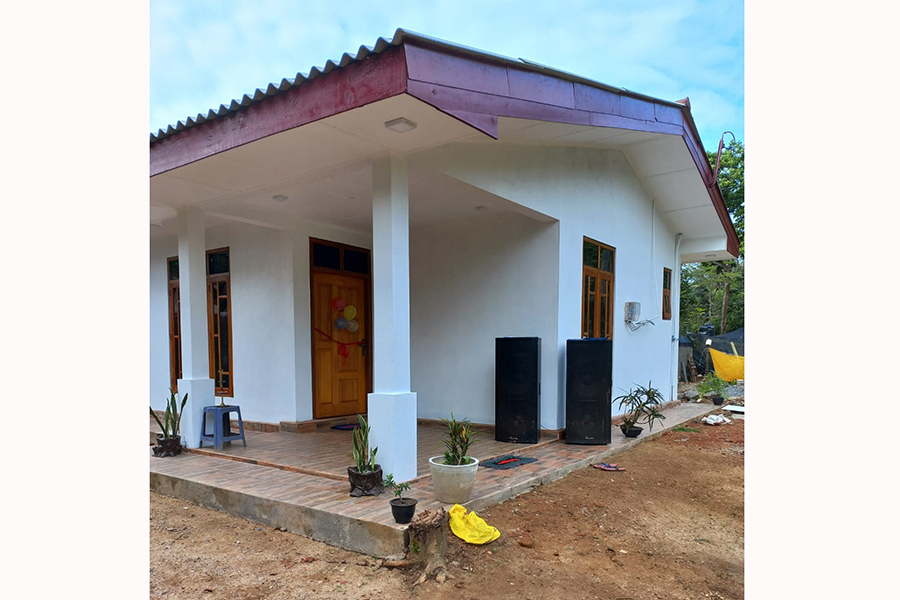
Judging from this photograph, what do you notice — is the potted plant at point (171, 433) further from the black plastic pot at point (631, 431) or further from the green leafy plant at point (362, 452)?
the black plastic pot at point (631, 431)

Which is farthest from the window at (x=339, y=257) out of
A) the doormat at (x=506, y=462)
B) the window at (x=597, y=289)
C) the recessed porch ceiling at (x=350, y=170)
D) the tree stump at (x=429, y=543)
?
the tree stump at (x=429, y=543)

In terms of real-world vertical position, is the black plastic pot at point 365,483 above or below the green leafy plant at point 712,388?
above

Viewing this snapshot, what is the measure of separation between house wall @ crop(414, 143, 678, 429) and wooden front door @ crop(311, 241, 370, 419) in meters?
2.67

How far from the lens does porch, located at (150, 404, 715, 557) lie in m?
3.40

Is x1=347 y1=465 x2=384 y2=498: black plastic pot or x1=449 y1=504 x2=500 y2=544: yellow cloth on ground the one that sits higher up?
x1=347 y1=465 x2=384 y2=498: black plastic pot

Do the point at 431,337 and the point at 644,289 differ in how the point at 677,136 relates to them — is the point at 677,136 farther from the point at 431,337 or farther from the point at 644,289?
the point at 431,337

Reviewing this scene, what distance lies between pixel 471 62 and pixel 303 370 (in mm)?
4369

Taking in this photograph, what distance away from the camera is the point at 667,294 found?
10594 millimetres

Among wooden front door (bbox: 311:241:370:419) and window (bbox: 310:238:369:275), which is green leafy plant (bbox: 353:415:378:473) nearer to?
wooden front door (bbox: 311:241:370:419)

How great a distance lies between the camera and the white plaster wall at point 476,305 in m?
6.19

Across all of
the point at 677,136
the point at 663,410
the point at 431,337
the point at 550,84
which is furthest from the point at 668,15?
the point at 663,410

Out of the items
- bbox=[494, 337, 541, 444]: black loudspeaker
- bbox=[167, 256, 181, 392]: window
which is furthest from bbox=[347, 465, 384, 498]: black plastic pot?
bbox=[167, 256, 181, 392]: window

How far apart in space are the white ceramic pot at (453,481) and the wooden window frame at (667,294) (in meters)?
7.78

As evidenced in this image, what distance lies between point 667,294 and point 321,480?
8.57m
